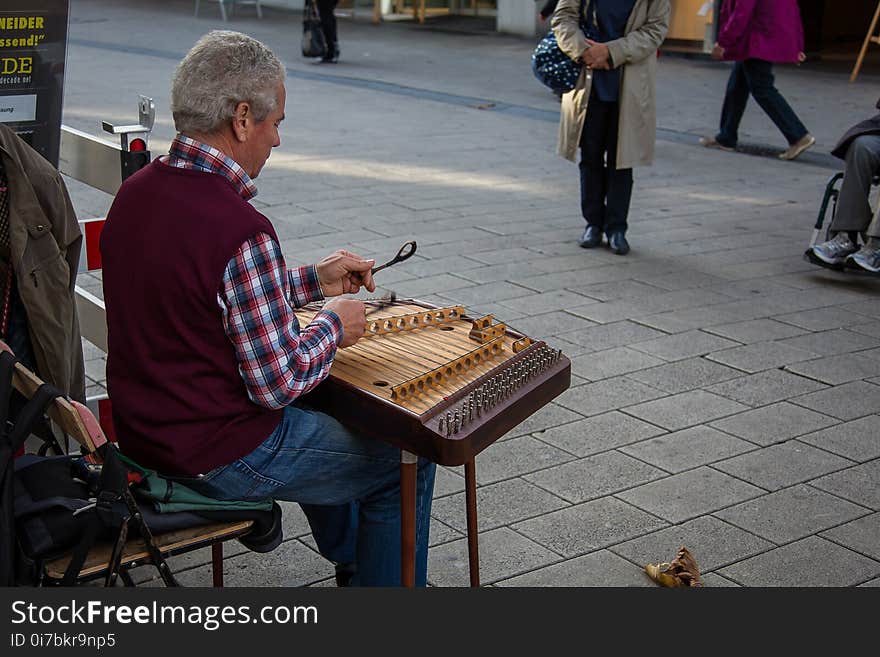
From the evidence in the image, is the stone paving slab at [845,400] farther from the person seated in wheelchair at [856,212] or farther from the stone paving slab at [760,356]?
the person seated in wheelchair at [856,212]

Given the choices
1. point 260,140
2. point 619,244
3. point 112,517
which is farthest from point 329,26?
point 112,517

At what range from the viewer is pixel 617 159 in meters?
6.65

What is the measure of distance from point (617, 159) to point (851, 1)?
14175 millimetres

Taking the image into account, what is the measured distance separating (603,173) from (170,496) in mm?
4738

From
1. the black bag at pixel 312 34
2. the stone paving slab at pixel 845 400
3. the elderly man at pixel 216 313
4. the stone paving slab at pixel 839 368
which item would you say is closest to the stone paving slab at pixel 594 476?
the stone paving slab at pixel 845 400

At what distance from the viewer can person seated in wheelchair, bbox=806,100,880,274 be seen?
6445mm

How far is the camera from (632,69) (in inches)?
260

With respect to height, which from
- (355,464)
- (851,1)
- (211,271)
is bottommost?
(355,464)

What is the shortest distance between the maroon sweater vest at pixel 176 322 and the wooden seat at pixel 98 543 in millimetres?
149

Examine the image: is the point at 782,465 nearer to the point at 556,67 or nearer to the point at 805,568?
the point at 805,568

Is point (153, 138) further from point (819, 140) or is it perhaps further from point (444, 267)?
point (819, 140)

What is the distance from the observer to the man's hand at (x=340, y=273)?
298 centimetres

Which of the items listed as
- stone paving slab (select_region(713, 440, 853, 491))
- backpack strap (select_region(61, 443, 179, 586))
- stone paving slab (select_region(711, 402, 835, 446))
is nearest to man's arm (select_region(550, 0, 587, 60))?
stone paving slab (select_region(711, 402, 835, 446))

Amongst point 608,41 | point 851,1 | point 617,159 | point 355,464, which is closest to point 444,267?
point 617,159
